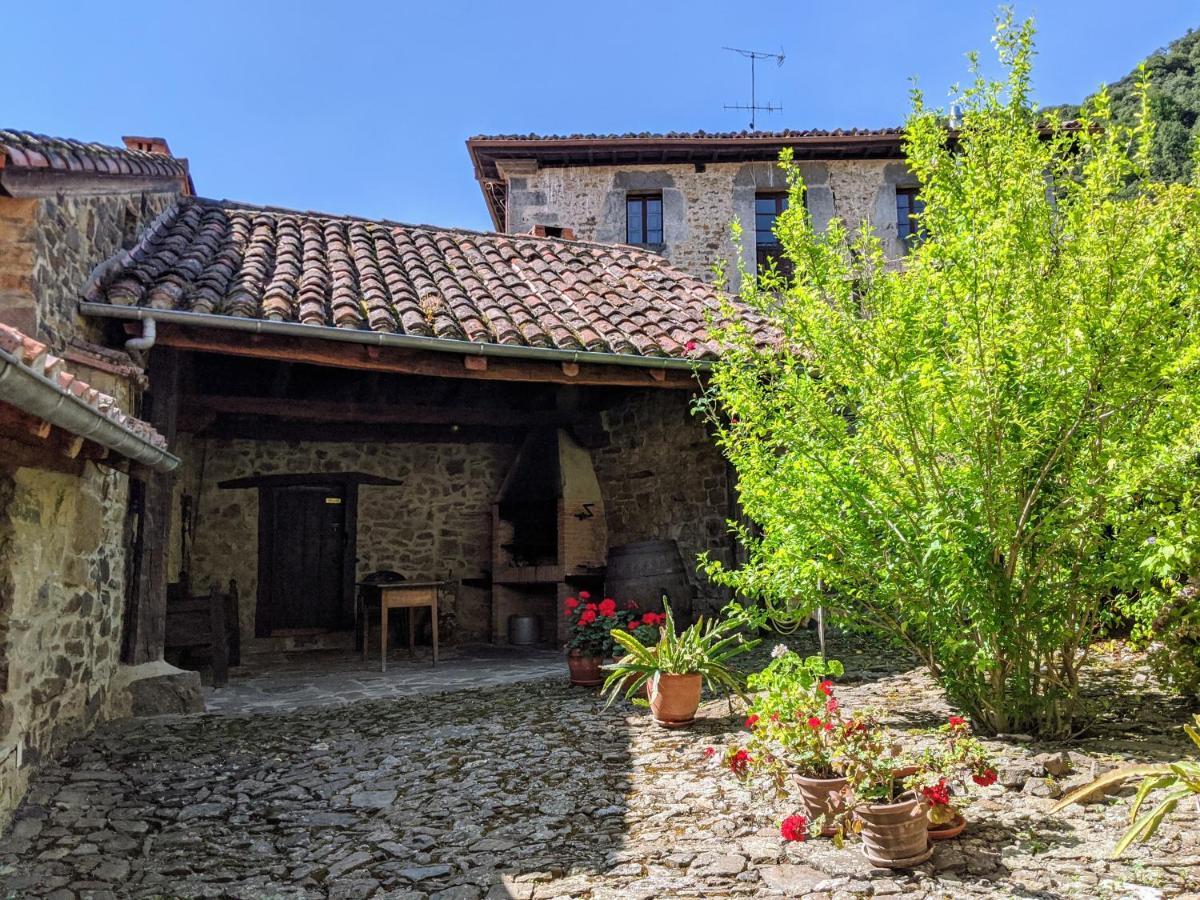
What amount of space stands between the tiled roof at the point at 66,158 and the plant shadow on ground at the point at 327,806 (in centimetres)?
305

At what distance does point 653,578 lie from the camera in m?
7.70

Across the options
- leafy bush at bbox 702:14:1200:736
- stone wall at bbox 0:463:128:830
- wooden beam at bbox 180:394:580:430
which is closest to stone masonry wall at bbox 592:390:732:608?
wooden beam at bbox 180:394:580:430

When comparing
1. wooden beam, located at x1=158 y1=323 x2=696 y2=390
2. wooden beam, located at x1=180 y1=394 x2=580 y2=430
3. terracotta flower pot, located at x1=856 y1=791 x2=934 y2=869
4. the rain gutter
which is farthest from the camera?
wooden beam, located at x1=180 y1=394 x2=580 y2=430

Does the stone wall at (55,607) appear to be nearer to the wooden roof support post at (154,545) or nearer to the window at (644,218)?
the wooden roof support post at (154,545)

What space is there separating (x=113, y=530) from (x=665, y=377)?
4057 millimetres

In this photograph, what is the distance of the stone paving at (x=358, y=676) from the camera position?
6.19 meters

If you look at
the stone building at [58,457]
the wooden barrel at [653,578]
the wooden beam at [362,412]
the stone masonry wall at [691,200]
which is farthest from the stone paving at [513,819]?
the stone masonry wall at [691,200]

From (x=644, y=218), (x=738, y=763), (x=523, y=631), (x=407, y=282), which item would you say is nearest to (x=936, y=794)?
(x=738, y=763)

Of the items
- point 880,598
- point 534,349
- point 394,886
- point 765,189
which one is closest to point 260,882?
point 394,886

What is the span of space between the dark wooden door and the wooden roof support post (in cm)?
294

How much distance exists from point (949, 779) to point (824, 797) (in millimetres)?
534

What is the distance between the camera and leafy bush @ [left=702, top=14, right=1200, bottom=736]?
142 inches

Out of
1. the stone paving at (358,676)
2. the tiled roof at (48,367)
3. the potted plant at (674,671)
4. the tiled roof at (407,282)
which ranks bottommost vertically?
the stone paving at (358,676)

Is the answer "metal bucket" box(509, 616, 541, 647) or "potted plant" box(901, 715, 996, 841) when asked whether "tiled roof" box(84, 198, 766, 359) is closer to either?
"metal bucket" box(509, 616, 541, 647)
